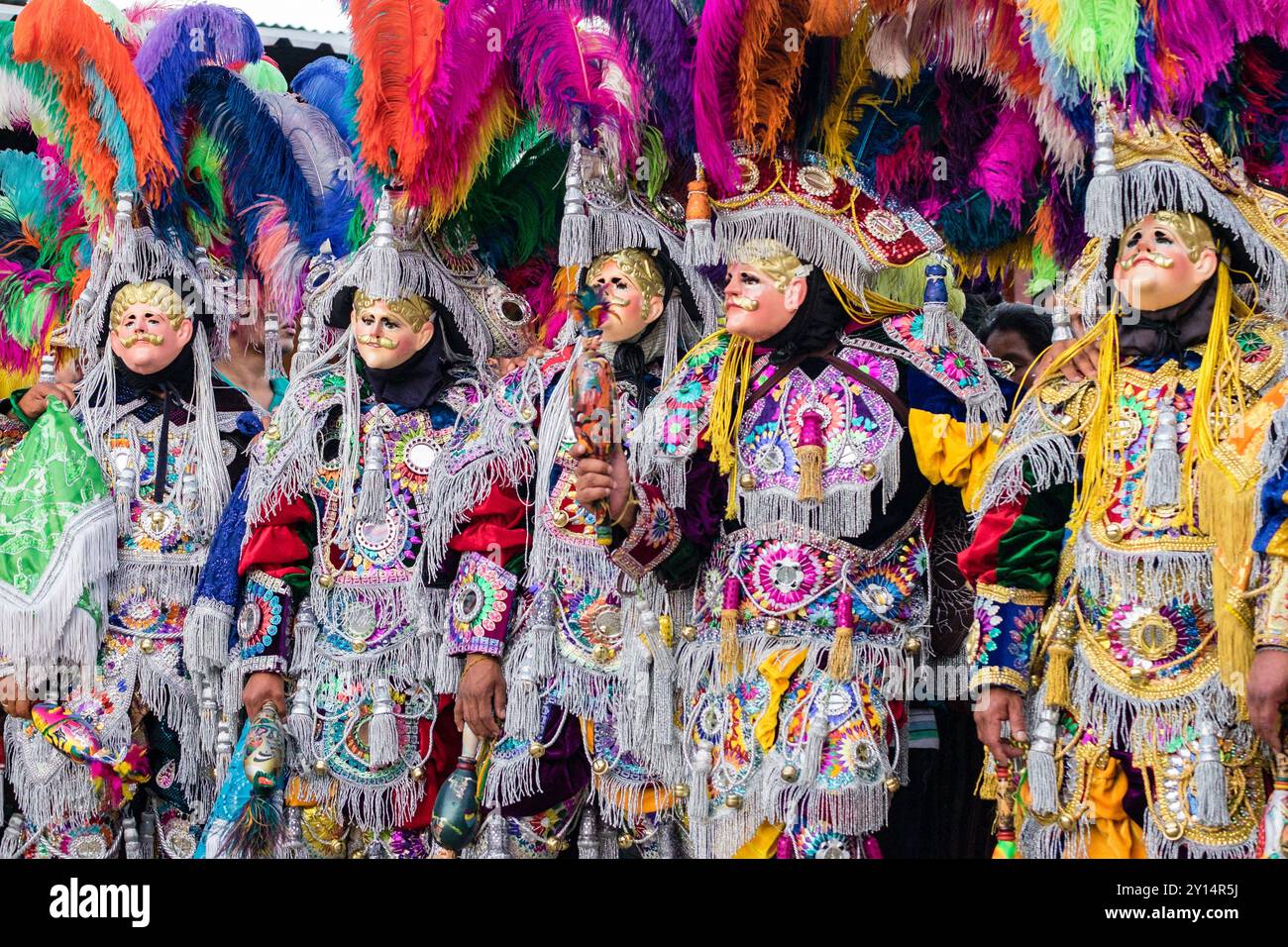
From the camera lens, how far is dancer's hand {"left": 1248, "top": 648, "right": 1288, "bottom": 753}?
137 inches

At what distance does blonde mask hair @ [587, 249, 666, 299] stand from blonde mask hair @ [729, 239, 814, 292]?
430 millimetres

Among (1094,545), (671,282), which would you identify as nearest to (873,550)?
(1094,545)

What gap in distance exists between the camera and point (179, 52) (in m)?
5.72

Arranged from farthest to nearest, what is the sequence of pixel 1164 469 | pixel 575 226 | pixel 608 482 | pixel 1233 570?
pixel 575 226
pixel 608 482
pixel 1164 469
pixel 1233 570

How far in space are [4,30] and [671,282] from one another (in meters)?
2.40

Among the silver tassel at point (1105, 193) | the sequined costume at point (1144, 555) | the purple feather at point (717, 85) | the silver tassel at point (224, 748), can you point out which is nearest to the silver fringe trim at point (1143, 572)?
the sequined costume at point (1144, 555)

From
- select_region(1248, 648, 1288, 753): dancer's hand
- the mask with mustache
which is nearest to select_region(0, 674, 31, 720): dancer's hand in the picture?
the mask with mustache

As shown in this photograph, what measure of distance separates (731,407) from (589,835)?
126cm

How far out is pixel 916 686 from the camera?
14.6 ft

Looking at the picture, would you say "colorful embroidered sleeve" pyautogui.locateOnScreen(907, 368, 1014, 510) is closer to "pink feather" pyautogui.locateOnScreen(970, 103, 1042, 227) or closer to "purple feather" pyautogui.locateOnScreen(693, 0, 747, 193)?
"pink feather" pyautogui.locateOnScreen(970, 103, 1042, 227)

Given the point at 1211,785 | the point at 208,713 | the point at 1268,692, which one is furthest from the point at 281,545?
the point at 1268,692

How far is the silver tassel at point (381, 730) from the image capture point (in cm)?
522

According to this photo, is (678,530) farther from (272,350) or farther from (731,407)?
(272,350)
